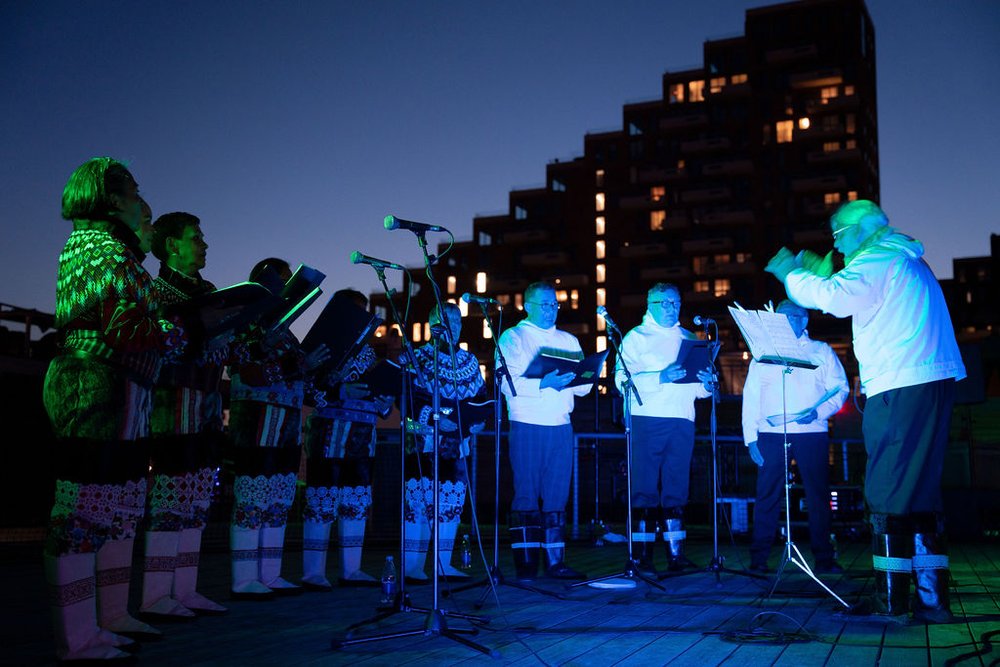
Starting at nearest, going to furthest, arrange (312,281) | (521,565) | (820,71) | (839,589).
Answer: (312,281) < (839,589) < (521,565) < (820,71)

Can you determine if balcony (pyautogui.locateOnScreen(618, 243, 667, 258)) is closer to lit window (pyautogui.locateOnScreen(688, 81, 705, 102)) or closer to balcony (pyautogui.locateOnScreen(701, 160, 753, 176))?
balcony (pyautogui.locateOnScreen(701, 160, 753, 176))

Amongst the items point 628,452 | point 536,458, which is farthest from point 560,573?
point 628,452

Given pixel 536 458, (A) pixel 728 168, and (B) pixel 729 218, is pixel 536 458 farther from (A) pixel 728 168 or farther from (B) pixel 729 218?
(A) pixel 728 168

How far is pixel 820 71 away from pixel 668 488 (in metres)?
60.3

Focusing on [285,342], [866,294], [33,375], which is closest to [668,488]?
[866,294]

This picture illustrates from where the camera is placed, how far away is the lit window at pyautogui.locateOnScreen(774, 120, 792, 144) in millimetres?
61062

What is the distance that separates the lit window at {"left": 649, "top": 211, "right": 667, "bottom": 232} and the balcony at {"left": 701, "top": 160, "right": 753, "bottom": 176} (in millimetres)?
4343

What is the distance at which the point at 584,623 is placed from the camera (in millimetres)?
4387

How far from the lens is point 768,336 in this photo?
5.55 m

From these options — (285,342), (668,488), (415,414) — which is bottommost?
(668,488)

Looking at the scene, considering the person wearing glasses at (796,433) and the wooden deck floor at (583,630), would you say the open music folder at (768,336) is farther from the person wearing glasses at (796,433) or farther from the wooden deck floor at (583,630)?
the wooden deck floor at (583,630)

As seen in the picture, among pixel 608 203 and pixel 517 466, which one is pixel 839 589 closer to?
pixel 517 466

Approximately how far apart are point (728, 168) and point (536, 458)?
5969 cm

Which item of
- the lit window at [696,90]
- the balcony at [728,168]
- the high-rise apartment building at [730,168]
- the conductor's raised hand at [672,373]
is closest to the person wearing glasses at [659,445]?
the conductor's raised hand at [672,373]
